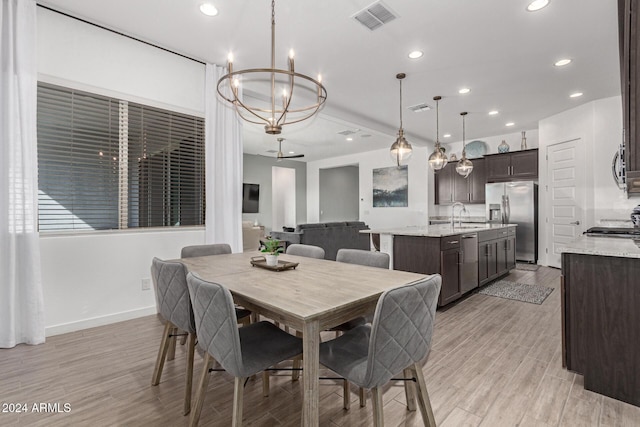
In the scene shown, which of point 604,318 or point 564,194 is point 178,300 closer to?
point 604,318

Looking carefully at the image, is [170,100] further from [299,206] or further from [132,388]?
[299,206]

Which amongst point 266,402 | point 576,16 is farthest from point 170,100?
point 576,16

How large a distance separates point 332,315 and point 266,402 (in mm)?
904

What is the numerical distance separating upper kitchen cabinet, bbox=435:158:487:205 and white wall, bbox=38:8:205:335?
6405 millimetres

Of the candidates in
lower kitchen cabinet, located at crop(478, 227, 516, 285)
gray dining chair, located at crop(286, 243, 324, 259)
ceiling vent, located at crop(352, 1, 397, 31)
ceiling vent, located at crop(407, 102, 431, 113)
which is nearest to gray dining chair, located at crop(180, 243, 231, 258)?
gray dining chair, located at crop(286, 243, 324, 259)

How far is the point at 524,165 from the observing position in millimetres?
6340

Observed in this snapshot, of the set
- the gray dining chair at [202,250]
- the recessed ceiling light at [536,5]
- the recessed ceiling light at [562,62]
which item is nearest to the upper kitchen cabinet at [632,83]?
the recessed ceiling light at [536,5]

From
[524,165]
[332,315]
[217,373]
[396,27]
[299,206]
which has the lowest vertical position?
[217,373]

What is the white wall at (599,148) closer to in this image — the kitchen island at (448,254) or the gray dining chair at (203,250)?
the kitchen island at (448,254)

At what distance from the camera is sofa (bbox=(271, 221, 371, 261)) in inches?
219

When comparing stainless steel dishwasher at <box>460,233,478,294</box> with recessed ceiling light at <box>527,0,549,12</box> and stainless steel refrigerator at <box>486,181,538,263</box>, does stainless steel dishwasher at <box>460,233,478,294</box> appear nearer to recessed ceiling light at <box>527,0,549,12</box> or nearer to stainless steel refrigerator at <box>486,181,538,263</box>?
recessed ceiling light at <box>527,0,549,12</box>

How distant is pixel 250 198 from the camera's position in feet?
29.0

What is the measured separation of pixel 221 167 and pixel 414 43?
2.57 meters

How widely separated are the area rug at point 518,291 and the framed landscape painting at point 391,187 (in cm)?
378
